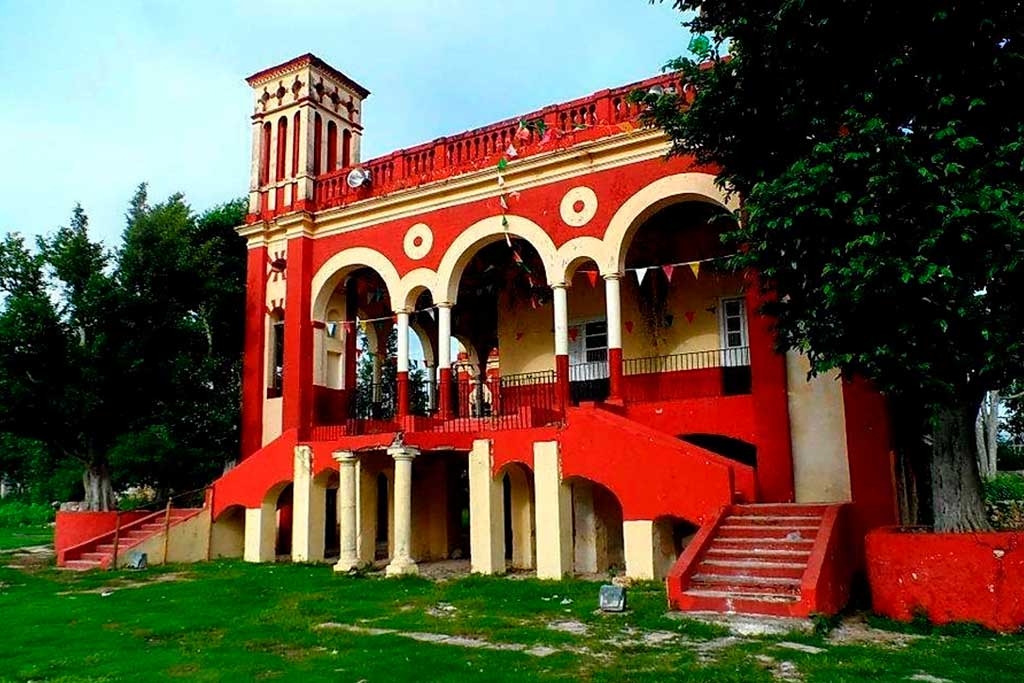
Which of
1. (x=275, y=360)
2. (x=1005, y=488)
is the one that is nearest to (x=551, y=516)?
(x=275, y=360)

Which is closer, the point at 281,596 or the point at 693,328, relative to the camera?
the point at 281,596

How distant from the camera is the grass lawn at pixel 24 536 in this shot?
2222cm

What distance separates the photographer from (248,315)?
59.3ft

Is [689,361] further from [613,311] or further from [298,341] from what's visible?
[298,341]

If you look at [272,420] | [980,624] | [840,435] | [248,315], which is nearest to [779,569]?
[980,624]

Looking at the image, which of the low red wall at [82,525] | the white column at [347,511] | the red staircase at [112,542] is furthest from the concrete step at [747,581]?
the low red wall at [82,525]

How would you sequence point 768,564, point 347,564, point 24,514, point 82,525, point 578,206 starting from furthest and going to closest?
1. point 24,514
2. point 82,525
3. point 578,206
4. point 347,564
5. point 768,564

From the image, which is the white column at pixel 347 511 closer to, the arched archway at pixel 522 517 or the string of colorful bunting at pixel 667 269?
the arched archway at pixel 522 517

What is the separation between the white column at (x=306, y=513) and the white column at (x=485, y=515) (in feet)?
11.6

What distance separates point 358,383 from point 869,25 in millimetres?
13565

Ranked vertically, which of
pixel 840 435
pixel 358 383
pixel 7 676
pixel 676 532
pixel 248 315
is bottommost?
pixel 7 676

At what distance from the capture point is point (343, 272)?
1727cm

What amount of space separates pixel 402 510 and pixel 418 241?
216 inches

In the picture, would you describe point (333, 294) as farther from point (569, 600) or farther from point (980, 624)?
point (980, 624)
